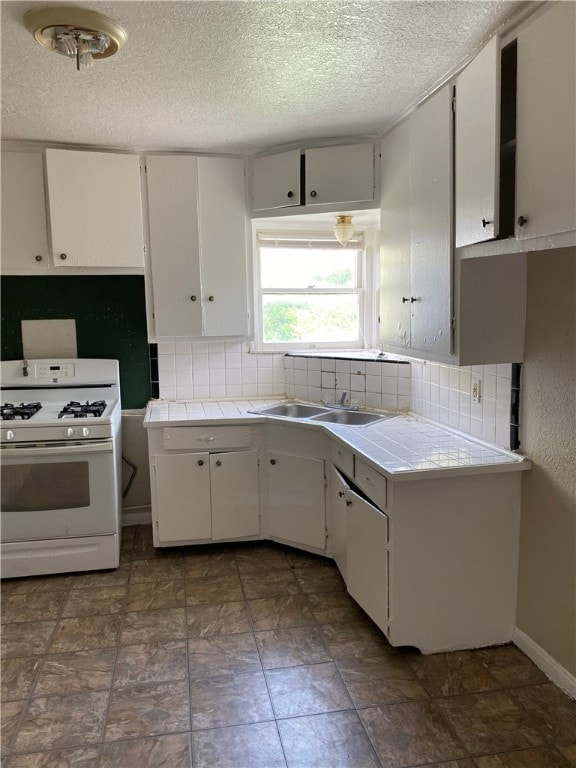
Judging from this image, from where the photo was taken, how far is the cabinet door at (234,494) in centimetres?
324

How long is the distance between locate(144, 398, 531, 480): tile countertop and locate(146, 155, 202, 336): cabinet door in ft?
1.62

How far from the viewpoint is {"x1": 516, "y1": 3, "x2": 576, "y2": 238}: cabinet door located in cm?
153

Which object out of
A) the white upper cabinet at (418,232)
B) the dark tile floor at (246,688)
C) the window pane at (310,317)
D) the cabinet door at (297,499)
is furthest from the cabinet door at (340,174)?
the dark tile floor at (246,688)

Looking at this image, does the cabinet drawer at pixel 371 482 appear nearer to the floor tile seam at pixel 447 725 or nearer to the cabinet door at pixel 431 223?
the cabinet door at pixel 431 223

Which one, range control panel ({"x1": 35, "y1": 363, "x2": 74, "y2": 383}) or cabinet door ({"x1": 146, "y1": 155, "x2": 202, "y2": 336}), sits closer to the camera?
cabinet door ({"x1": 146, "y1": 155, "x2": 202, "y2": 336})

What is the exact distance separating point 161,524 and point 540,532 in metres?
1.99

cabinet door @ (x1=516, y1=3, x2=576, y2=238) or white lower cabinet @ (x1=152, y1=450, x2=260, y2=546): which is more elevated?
cabinet door @ (x1=516, y1=3, x2=576, y2=238)

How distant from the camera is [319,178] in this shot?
3115 mm

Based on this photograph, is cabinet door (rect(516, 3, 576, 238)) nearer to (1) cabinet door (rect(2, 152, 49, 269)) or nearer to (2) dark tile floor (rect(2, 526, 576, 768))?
(2) dark tile floor (rect(2, 526, 576, 768))

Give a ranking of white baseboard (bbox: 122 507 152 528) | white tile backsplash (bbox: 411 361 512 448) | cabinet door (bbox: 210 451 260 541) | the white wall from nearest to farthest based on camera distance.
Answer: the white wall
white tile backsplash (bbox: 411 361 512 448)
cabinet door (bbox: 210 451 260 541)
white baseboard (bbox: 122 507 152 528)

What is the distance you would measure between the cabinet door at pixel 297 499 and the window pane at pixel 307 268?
1226 mm

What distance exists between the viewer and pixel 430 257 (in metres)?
2.38

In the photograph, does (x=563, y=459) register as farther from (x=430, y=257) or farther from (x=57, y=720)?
(x=57, y=720)

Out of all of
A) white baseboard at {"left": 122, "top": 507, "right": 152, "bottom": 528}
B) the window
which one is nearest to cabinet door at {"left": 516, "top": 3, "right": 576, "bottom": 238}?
the window
